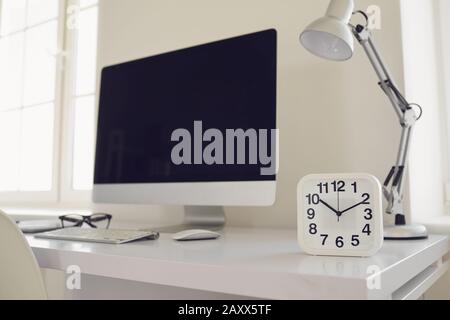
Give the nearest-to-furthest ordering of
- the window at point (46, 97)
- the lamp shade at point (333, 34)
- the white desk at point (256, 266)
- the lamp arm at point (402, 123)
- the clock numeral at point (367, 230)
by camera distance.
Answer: the white desk at point (256, 266), the clock numeral at point (367, 230), the lamp shade at point (333, 34), the lamp arm at point (402, 123), the window at point (46, 97)

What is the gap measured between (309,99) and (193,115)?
0.38 meters

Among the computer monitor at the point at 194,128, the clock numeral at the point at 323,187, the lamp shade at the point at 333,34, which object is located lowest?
the clock numeral at the point at 323,187

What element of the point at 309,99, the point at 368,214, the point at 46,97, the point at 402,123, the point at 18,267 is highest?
the point at 46,97

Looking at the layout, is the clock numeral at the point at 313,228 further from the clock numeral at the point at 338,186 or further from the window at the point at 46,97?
the window at the point at 46,97

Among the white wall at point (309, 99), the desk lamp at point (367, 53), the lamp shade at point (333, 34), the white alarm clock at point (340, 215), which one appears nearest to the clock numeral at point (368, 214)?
the white alarm clock at point (340, 215)

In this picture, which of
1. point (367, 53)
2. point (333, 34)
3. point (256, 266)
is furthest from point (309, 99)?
point (256, 266)

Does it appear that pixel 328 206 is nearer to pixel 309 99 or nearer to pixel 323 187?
pixel 323 187

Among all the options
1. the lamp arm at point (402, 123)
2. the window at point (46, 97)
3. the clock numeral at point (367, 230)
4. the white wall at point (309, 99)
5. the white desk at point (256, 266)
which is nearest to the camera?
the white desk at point (256, 266)

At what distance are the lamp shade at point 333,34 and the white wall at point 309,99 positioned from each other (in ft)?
1.00

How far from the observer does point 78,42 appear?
85.6 inches

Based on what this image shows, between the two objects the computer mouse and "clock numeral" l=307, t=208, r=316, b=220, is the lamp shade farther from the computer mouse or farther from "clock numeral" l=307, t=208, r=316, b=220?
the computer mouse

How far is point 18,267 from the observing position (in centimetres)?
69

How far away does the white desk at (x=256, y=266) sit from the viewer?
0.49 meters
